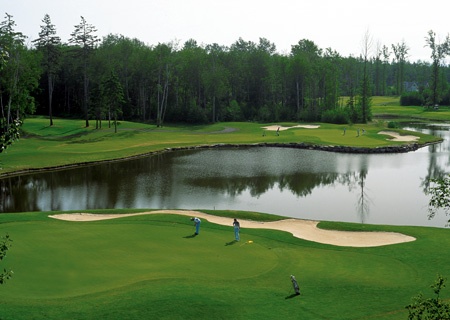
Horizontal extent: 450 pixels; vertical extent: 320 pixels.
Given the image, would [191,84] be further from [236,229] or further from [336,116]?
[236,229]

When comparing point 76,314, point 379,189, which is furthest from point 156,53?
point 76,314

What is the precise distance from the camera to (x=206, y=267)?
2414 centimetres

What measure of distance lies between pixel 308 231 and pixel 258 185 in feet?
59.2

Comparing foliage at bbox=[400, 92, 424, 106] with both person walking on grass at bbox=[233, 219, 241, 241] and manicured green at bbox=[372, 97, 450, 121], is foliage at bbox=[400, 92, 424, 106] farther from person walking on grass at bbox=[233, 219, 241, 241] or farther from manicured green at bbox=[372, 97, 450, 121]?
person walking on grass at bbox=[233, 219, 241, 241]

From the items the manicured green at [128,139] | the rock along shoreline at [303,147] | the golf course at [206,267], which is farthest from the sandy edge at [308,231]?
the rock along shoreline at [303,147]

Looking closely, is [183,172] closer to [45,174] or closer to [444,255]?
[45,174]

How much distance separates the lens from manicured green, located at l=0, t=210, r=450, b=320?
65.7 ft

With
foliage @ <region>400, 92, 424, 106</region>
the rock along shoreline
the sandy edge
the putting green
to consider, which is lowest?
the sandy edge

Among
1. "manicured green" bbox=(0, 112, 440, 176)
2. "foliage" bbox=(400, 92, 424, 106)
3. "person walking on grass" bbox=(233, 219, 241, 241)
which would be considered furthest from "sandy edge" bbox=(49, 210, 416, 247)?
"foliage" bbox=(400, 92, 424, 106)

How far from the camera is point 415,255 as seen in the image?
2673cm

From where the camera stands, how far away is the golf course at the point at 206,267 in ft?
66.0

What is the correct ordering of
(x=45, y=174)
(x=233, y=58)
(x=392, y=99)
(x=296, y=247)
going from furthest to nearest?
(x=392, y=99) < (x=233, y=58) < (x=45, y=174) < (x=296, y=247)

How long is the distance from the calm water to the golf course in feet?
15.4

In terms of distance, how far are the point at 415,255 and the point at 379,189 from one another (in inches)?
833
